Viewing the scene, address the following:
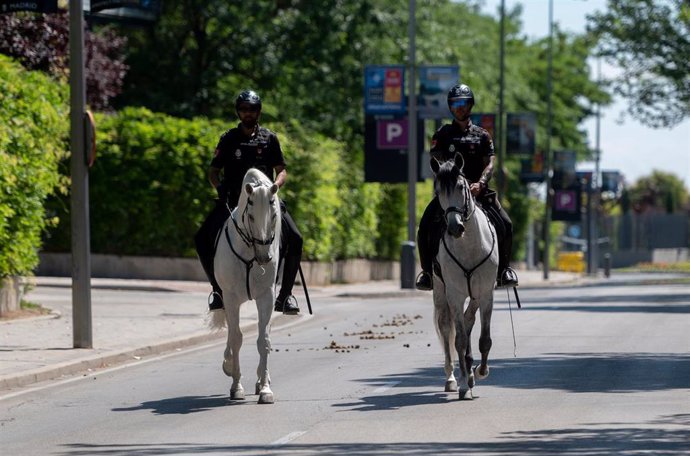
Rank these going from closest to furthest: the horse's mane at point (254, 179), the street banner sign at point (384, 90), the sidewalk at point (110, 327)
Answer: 1. the horse's mane at point (254, 179)
2. the sidewalk at point (110, 327)
3. the street banner sign at point (384, 90)

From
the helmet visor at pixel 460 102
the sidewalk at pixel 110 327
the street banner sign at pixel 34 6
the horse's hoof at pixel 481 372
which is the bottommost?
the sidewalk at pixel 110 327

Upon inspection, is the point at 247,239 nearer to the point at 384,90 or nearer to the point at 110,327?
the point at 110,327

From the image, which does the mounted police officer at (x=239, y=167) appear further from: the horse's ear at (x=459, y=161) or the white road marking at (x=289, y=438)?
the white road marking at (x=289, y=438)

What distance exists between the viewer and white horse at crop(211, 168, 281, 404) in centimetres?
1411

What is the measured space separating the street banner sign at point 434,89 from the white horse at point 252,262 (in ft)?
86.1

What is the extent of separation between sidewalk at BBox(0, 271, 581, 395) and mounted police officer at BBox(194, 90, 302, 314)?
8.54 ft

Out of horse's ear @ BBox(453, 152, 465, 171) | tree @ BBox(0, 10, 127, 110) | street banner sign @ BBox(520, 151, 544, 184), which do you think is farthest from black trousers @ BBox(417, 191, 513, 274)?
street banner sign @ BBox(520, 151, 544, 184)

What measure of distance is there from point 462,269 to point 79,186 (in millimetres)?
7038

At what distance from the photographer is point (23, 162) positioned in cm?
2431

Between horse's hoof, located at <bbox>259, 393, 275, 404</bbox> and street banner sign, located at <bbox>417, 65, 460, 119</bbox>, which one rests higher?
→ street banner sign, located at <bbox>417, 65, 460, 119</bbox>

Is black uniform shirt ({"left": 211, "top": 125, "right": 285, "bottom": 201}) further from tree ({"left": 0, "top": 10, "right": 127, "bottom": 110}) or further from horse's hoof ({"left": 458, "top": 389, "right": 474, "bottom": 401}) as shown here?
tree ({"left": 0, "top": 10, "right": 127, "bottom": 110})

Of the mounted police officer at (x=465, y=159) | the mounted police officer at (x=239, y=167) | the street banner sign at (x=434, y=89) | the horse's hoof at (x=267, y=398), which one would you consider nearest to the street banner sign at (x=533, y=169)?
the street banner sign at (x=434, y=89)

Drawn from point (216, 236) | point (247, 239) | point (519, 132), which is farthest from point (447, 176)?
point (519, 132)

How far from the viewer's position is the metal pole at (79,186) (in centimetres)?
1998
